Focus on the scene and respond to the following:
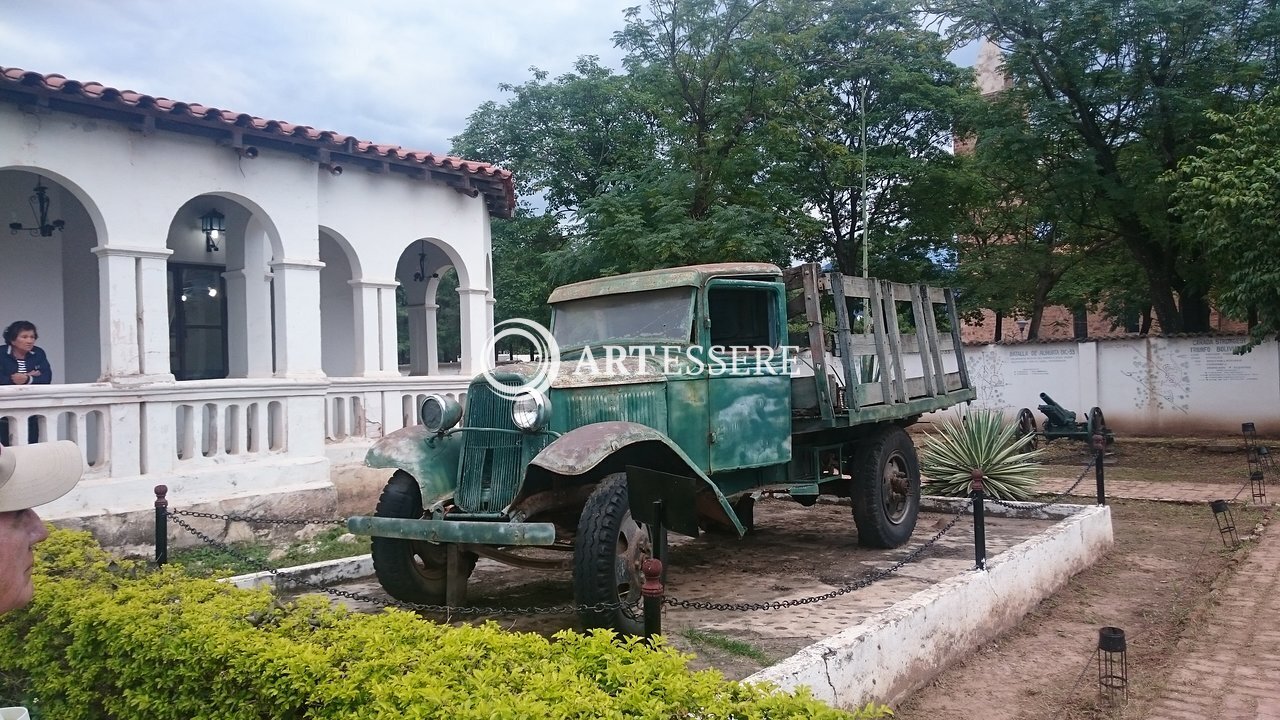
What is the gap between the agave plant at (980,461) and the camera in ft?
32.5

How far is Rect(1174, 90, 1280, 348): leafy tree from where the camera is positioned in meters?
11.0

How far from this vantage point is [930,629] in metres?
4.99

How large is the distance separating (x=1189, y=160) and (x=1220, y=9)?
11.3ft

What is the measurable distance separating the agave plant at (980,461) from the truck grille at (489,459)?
6.41 meters

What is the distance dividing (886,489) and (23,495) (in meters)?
6.60

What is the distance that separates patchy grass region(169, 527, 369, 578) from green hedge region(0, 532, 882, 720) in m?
2.92

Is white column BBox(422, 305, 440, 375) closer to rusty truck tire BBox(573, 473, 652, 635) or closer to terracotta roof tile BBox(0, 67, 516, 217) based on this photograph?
terracotta roof tile BBox(0, 67, 516, 217)

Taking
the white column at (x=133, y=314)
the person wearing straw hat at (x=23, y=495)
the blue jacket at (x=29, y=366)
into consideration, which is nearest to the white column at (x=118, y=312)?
the white column at (x=133, y=314)

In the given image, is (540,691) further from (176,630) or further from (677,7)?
(677,7)

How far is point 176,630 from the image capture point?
11.0 ft

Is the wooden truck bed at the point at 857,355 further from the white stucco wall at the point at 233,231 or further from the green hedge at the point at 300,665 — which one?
the white stucco wall at the point at 233,231

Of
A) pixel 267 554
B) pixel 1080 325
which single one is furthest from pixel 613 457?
pixel 1080 325

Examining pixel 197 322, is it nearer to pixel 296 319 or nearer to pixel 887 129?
pixel 296 319

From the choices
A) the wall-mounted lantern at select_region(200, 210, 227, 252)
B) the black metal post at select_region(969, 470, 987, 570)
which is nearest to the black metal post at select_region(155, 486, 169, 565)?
the wall-mounted lantern at select_region(200, 210, 227, 252)
